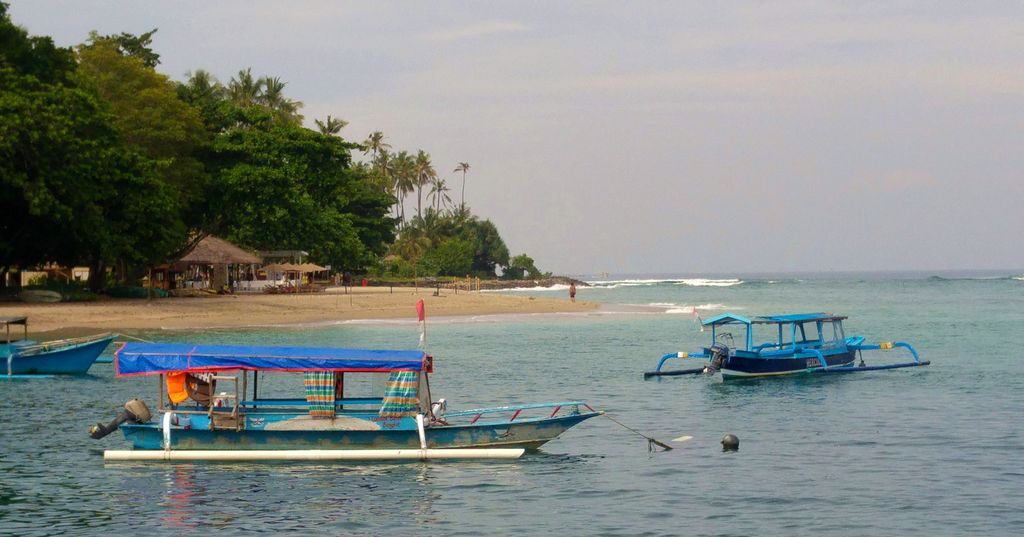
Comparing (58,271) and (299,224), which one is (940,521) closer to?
(299,224)

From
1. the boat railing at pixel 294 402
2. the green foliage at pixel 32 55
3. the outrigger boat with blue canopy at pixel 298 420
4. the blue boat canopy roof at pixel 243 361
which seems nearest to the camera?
the blue boat canopy roof at pixel 243 361

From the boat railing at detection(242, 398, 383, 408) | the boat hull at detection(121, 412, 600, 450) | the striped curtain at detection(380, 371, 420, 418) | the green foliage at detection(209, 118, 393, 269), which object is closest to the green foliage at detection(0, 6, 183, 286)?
the green foliage at detection(209, 118, 393, 269)

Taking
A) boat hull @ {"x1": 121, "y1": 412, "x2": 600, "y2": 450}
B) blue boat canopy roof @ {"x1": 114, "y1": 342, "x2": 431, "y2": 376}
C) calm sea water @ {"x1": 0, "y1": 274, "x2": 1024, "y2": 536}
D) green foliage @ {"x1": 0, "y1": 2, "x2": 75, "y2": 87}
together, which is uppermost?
green foliage @ {"x1": 0, "y1": 2, "x2": 75, "y2": 87}

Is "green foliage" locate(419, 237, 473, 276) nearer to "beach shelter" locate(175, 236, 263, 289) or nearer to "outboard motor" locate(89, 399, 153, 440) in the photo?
"beach shelter" locate(175, 236, 263, 289)

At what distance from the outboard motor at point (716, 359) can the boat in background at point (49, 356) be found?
17.9 meters

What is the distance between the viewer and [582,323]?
59.0 metres

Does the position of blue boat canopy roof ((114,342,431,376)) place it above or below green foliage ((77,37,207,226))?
below

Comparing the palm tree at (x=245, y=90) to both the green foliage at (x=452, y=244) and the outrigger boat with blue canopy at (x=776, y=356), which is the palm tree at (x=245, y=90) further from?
the outrigger boat with blue canopy at (x=776, y=356)

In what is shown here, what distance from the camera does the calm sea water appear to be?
53.6 feet

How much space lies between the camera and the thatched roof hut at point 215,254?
218ft

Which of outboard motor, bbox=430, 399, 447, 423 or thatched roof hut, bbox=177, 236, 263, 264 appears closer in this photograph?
outboard motor, bbox=430, 399, 447, 423

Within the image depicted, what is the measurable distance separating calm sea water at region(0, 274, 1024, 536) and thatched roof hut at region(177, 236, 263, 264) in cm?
3259

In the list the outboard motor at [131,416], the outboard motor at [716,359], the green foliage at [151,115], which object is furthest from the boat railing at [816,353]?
the green foliage at [151,115]

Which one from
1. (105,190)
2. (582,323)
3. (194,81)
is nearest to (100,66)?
(105,190)
